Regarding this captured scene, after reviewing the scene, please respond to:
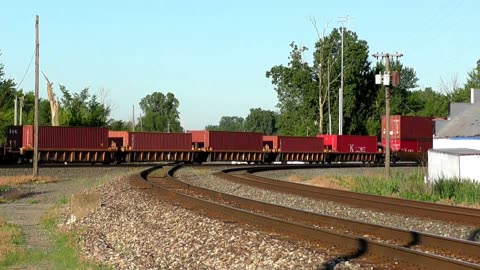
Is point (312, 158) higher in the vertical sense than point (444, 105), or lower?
lower

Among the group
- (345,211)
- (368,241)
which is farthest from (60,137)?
(368,241)

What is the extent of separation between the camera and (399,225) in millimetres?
15375

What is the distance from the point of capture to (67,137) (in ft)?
169

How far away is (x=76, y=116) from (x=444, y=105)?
6218cm

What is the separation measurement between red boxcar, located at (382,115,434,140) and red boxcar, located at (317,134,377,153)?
410 cm

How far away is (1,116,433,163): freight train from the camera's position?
50719mm

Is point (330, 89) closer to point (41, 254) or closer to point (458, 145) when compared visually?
point (458, 145)

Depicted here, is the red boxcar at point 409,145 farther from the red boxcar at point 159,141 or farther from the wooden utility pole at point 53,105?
the wooden utility pole at point 53,105

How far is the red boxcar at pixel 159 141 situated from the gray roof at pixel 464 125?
22671mm

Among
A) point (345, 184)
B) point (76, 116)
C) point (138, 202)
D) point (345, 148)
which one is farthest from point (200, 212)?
point (76, 116)

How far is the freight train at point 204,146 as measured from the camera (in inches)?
1997

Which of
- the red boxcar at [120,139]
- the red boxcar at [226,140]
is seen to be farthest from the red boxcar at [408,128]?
the red boxcar at [120,139]

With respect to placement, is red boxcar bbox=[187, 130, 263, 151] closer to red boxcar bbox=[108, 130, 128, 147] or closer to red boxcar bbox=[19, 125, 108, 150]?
red boxcar bbox=[108, 130, 128, 147]

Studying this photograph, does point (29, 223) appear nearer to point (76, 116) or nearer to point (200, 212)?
point (200, 212)
